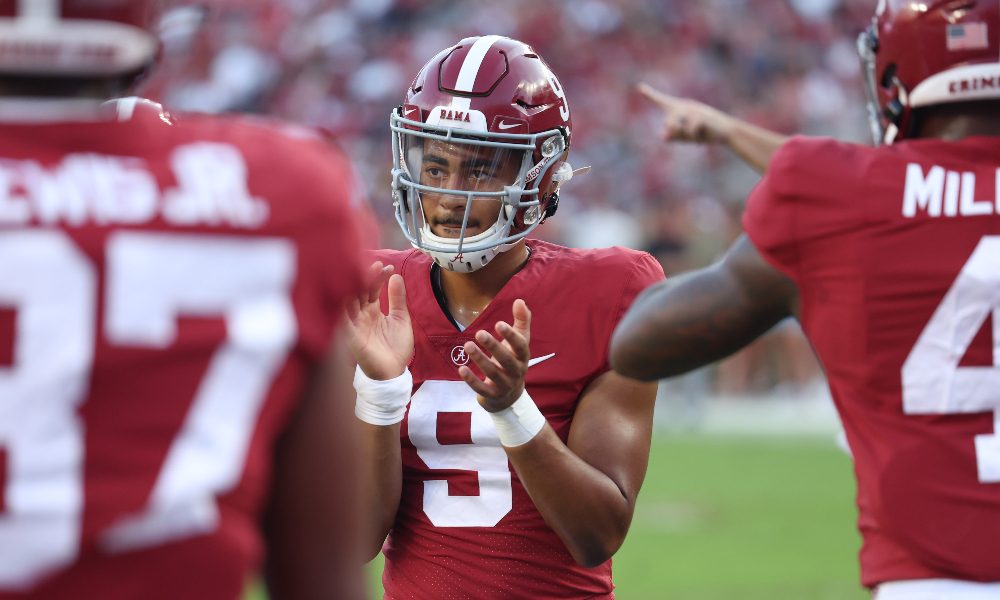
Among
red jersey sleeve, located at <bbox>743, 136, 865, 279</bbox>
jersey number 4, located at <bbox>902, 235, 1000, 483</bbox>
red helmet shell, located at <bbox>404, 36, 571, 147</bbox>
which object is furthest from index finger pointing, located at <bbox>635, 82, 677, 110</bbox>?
jersey number 4, located at <bbox>902, 235, 1000, 483</bbox>

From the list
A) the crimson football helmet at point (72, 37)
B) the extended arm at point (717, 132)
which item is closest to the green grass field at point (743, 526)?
the extended arm at point (717, 132)

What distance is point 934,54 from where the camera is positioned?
2178 mm

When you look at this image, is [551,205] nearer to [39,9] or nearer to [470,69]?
[470,69]

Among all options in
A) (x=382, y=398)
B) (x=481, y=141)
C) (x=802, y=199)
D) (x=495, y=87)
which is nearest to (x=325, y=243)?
(x=802, y=199)

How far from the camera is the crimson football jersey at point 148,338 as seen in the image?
141cm

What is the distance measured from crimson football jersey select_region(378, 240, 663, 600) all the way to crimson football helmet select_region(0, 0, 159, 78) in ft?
5.24

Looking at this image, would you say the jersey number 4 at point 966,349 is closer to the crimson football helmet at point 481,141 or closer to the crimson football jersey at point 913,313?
the crimson football jersey at point 913,313

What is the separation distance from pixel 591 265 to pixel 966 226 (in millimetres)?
1185

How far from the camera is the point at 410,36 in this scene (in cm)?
1661

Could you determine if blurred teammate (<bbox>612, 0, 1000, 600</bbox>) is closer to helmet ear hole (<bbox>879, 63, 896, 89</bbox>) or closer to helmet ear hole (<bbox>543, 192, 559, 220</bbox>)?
helmet ear hole (<bbox>879, 63, 896, 89</bbox>)

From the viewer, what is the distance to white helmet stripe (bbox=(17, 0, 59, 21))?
1457 mm

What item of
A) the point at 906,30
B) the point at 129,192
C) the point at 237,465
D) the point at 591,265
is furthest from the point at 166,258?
the point at 591,265

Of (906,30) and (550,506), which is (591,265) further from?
(906,30)

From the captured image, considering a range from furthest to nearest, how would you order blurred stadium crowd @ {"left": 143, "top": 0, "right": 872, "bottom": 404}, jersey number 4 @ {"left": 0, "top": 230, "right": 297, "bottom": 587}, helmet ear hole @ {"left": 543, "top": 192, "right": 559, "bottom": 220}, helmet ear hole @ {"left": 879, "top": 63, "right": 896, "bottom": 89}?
blurred stadium crowd @ {"left": 143, "top": 0, "right": 872, "bottom": 404} < helmet ear hole @ {"left": 543, "top": 192, "right": 559, "bottom": 220} < helmet ear hole @ {"left": 879, "top": 63, "right": 896, "bottom": 89} < jersey number 4 @ {"left": 0, "top": 230, "right": 297, "bottom": 587}
